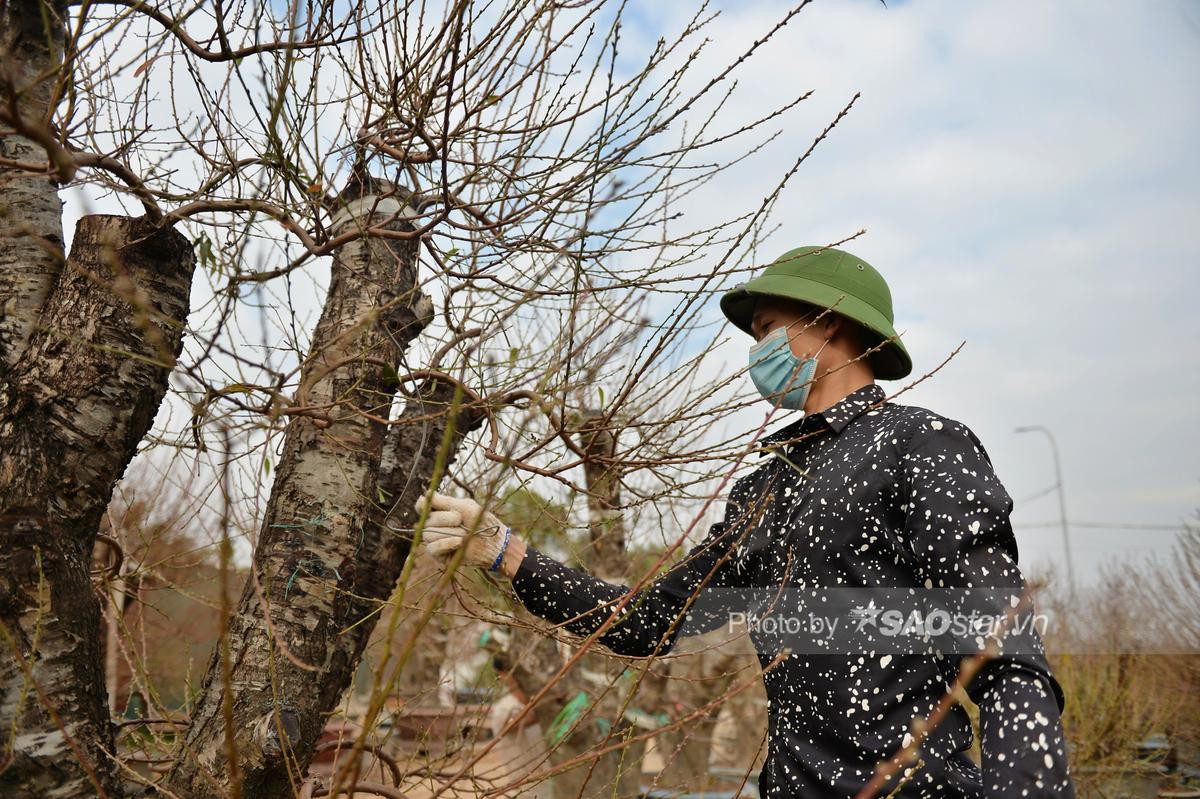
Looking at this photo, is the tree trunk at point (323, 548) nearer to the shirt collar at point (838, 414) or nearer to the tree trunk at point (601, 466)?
the tree trunk at point (601, 466)

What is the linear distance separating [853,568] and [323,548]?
1.18 metres

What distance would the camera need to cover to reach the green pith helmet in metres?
2.15

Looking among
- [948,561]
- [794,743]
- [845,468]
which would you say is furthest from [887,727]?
[845,468]

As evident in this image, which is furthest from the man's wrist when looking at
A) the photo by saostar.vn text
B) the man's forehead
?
the man's forehead

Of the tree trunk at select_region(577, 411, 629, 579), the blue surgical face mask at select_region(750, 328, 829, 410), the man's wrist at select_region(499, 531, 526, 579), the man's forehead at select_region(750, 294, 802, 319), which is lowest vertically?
the man's wrist at select_region(499, 531, 526, 579)

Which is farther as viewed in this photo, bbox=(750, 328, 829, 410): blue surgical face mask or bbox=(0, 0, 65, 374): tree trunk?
bbox=(750, 328, 829, 410): blue surgical face mask

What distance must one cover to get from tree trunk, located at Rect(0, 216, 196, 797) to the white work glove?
676 millimetres

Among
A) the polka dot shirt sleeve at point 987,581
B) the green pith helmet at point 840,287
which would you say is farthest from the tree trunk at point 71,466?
the polka dot shirt sleeve at point 987,581

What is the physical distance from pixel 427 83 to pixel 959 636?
1.59 meters

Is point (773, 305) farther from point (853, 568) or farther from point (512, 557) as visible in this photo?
point (512, 557)

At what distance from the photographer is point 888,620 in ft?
5.98

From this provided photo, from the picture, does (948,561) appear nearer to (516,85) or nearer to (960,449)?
(960,449)

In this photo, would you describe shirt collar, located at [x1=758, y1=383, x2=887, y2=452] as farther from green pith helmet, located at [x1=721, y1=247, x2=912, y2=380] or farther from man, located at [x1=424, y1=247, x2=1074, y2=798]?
green pith helmet, located at [x1=721, y1=247, x2=912, y2=380]

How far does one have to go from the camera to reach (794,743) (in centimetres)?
190
